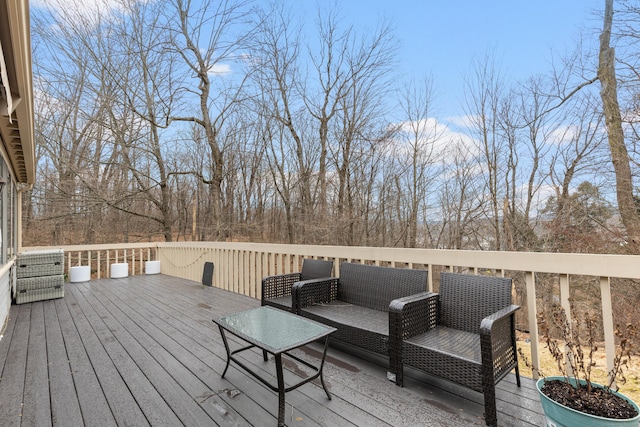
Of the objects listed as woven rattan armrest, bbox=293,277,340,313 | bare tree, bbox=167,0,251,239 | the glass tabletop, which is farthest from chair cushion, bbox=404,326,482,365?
bare tree, bbox=167,0,251,239

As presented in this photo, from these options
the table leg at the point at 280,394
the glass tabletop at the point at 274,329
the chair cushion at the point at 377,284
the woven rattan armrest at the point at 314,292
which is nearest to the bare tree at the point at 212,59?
the woven rattan armrest at the point at 314,292

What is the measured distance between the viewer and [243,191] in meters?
11.2

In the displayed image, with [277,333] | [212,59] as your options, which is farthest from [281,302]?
[212,59]

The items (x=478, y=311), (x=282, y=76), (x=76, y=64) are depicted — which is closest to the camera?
(x=478, y=311)

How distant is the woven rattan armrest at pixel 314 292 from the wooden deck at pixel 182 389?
45cm

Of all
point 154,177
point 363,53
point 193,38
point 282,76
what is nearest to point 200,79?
point 193,38

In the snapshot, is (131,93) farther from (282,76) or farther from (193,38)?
(282,76)

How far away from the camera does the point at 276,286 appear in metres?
3.54

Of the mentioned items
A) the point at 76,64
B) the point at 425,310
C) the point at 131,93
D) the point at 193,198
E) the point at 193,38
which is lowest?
the point at 425,310

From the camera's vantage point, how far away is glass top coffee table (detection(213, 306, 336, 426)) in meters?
1.79

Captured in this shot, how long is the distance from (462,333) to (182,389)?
215 cm

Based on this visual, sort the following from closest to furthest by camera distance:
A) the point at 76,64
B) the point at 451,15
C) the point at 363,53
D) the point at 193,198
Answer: the point at 451,15
the point at 76,64
the point at 363,53
the point at 193,198

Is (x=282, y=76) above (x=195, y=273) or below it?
above

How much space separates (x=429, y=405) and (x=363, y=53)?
9098mm
